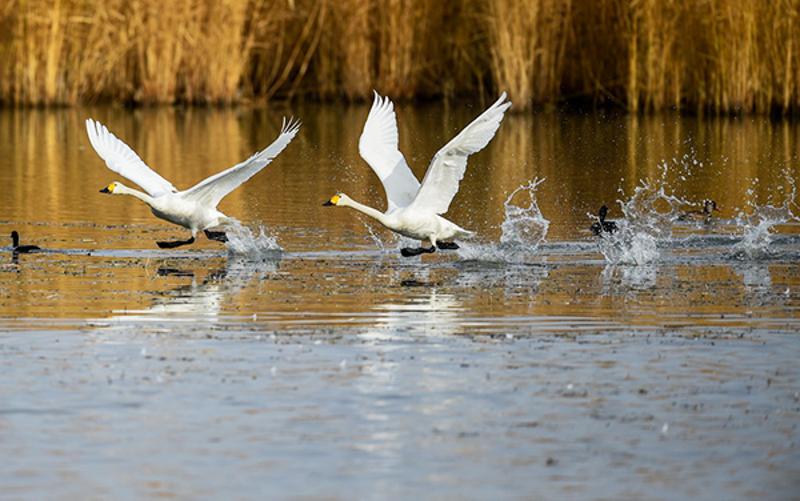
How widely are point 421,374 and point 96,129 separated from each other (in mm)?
6799

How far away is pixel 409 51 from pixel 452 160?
18349mm

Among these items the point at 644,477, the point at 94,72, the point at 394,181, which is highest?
the point at 94,72

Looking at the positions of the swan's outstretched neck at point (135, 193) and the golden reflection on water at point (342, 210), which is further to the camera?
the swan's outstretched neck at point (135, 193)

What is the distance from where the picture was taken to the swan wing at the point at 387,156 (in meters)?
13.9

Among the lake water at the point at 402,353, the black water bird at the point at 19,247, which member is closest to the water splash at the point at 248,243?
the lake water at the point at 402,353

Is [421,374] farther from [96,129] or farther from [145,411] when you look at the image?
[96,129]

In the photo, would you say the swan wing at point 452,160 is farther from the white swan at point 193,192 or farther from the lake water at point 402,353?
the white swan at point 193,192

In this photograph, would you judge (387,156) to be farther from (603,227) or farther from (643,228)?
(643,228)

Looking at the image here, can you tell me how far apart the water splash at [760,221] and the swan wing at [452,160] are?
7.51 feet

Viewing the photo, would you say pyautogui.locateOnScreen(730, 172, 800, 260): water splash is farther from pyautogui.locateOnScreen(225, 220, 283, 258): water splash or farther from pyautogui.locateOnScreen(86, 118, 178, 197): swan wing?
pyautogui.locateOnScreen(86, 118, 178, 197): swan wing

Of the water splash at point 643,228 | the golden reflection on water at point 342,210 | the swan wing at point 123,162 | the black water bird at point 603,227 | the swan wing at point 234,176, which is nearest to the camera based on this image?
the golden reflection on water at point 342,210

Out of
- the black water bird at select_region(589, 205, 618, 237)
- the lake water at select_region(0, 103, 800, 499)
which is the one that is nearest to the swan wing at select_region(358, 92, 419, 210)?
the lake water at select_region(0, 103, 800, 499)

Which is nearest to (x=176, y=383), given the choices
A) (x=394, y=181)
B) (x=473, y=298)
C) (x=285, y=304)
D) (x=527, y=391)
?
(x=527, y=391)

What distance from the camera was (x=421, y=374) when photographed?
29.6 feet
